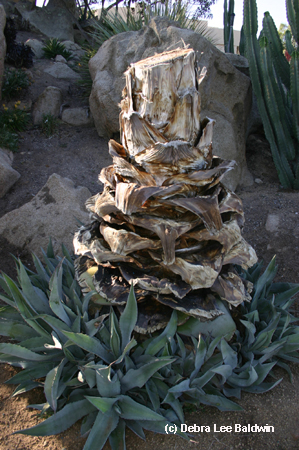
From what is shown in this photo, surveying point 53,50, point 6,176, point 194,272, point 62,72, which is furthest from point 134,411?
point 53,50

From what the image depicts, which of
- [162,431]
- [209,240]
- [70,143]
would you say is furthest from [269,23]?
[162,431]

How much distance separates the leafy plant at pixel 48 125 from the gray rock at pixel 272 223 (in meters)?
3.75

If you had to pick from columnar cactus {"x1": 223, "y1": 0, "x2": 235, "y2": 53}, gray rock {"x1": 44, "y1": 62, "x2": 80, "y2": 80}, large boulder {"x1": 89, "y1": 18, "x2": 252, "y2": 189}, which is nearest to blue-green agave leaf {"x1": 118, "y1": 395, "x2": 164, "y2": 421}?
large boulder {"x1": 89, "y1": 18, "x2": 252, "y2": 189}

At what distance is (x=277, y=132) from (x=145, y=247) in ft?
11.8

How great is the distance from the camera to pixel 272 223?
147 inches

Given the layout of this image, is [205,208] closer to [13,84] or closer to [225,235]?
[225,235]

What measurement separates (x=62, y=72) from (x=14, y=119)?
2696 mm

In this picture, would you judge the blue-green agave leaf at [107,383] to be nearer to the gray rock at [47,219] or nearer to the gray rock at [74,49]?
the gray rock at [47,219]

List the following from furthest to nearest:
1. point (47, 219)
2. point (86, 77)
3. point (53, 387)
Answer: point (86, 77)
point (47, 219)
point (53, 387)

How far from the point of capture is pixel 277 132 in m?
4.38

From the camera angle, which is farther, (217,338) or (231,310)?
(231,310)

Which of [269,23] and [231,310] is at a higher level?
[269,23]

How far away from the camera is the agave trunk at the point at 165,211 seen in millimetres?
1471

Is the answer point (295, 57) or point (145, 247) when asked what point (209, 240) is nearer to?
point (145, 247)
